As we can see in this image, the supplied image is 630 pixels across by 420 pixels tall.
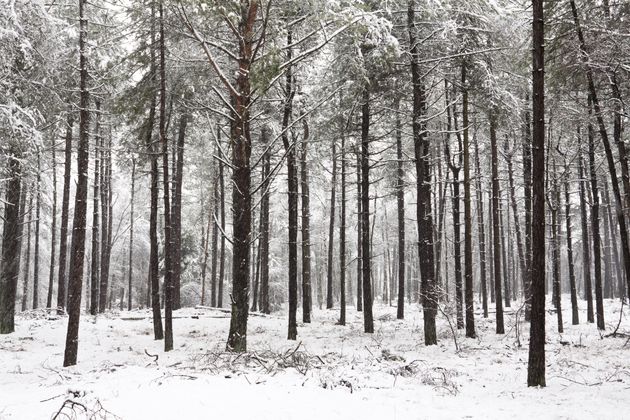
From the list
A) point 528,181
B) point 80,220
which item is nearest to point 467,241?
point 528,181

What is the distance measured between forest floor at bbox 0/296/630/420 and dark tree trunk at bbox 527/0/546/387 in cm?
48

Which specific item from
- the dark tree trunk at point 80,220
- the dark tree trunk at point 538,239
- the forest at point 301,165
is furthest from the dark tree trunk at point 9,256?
the dark tree trunk at point 538,239

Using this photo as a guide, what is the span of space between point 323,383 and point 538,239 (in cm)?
466

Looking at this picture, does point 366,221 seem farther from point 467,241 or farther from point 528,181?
point 528,181

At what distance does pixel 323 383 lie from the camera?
23.0 ft

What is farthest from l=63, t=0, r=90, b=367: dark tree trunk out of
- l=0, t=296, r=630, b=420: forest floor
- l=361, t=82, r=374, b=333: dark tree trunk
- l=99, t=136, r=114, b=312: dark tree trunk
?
l=99, t=136, r=114, b=312: dark tree trunk

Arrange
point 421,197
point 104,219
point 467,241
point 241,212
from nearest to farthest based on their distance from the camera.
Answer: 1. point 241,212
2. point 421,197
3. point 467,241
4. point 104,219

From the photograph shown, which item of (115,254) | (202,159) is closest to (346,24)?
(202,159)

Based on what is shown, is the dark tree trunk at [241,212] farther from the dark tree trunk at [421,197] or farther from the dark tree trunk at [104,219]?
the dark tree trunk at [104,219]

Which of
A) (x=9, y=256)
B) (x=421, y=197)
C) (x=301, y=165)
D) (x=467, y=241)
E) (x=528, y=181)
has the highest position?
(x=301, y=165)

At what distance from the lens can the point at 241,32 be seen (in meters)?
8.80

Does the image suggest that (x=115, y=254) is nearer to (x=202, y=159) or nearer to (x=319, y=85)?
(x=202, y=159)

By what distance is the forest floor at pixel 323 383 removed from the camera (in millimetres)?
5742

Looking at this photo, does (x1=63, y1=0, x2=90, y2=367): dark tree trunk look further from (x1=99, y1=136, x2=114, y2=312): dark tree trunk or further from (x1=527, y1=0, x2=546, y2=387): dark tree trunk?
(x1=99, y1=136, x2=114, y2=312): dark tree trunk
